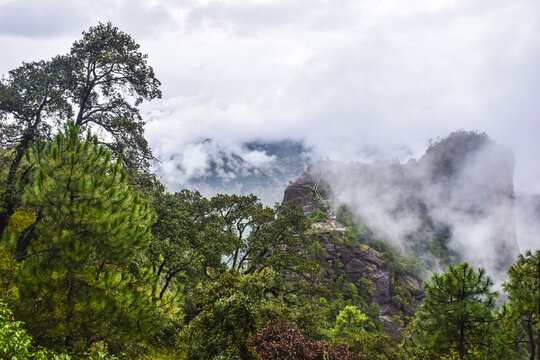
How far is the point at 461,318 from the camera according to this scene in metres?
12.6

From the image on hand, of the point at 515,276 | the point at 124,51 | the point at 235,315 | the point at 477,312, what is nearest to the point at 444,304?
the point at 477,312

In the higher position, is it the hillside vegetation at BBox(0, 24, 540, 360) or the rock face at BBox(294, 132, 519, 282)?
the rock face at BBox(294, 132, 519, 282)

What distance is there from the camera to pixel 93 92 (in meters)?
14.7

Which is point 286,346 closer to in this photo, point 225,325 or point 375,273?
point 225,325

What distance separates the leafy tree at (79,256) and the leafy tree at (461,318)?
12.3 metres

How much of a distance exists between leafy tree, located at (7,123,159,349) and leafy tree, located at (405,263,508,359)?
12.3 metres

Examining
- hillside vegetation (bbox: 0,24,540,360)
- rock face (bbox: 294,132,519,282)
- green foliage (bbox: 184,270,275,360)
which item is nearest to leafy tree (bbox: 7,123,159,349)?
hillside vegetation (bbox: 0,24,540,360)

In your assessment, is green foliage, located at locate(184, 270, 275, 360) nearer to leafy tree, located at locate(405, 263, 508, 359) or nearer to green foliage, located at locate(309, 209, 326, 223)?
leafy tree, located at locate(405, 263, 508, 359)

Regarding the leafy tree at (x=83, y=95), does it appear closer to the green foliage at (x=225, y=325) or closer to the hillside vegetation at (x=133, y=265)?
the hillside vegetation at (x=133, y=265)

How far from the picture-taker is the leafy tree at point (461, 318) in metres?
12.2

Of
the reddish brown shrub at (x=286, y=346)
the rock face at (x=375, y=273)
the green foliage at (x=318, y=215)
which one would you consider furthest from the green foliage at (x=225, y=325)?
the green foliage at (x=318, y=215)

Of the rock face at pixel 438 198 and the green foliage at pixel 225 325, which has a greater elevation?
the rock face at pixel 438 198

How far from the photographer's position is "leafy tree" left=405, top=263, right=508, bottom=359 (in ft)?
40.0

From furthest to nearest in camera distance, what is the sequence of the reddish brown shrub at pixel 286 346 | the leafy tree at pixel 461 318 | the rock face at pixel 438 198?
the rock face at pixel 438 198 → the leafy tree at pixel 461 318 → the reddish brown shrub at pixel 286 346
